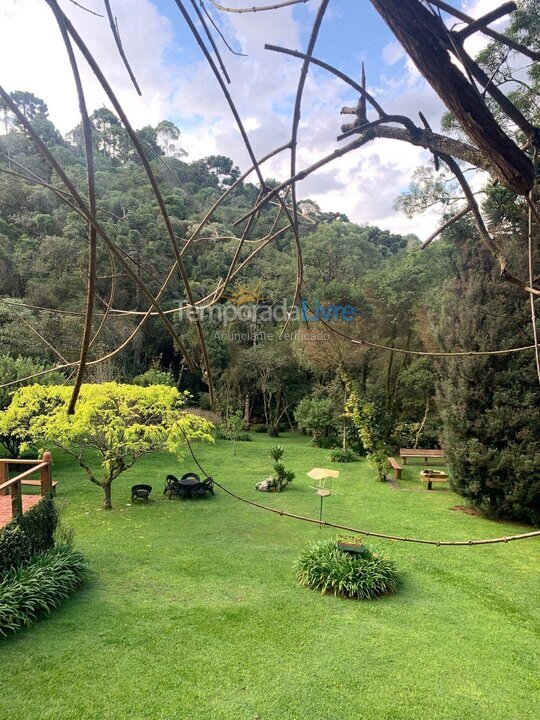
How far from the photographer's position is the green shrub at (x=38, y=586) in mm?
3717

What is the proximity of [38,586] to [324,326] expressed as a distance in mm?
3826

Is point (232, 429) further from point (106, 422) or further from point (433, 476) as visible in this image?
point (106, 422)

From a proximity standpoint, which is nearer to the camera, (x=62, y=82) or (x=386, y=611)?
(x=62, y=82)

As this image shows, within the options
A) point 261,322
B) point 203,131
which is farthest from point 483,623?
point 261,322

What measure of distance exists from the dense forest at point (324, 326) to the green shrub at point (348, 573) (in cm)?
223

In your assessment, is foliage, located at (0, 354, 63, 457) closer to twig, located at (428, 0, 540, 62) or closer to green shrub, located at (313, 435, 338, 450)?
green shrub, located at (313, 435, 338, 450)

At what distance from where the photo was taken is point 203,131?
708mm

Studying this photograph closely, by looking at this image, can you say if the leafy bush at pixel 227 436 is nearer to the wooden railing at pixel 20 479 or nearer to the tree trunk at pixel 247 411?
the tree trunk at pixel 247 411

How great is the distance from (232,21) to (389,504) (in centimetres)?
776

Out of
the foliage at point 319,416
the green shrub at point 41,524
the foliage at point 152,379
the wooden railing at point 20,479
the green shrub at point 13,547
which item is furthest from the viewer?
the foliage at point 319,416

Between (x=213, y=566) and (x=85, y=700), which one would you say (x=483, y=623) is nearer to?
(x=213, y=566)

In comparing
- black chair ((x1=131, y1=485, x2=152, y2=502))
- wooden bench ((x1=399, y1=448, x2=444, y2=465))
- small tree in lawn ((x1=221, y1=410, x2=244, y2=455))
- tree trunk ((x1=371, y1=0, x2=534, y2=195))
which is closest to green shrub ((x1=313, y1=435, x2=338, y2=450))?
small tree in lawn ((x1=221, y1=410, x2=244, y2=455))

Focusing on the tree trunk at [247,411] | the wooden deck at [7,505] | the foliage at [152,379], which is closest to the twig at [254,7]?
the wooden deck at [7,505]

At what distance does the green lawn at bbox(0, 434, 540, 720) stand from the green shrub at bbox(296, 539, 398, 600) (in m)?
0.12
